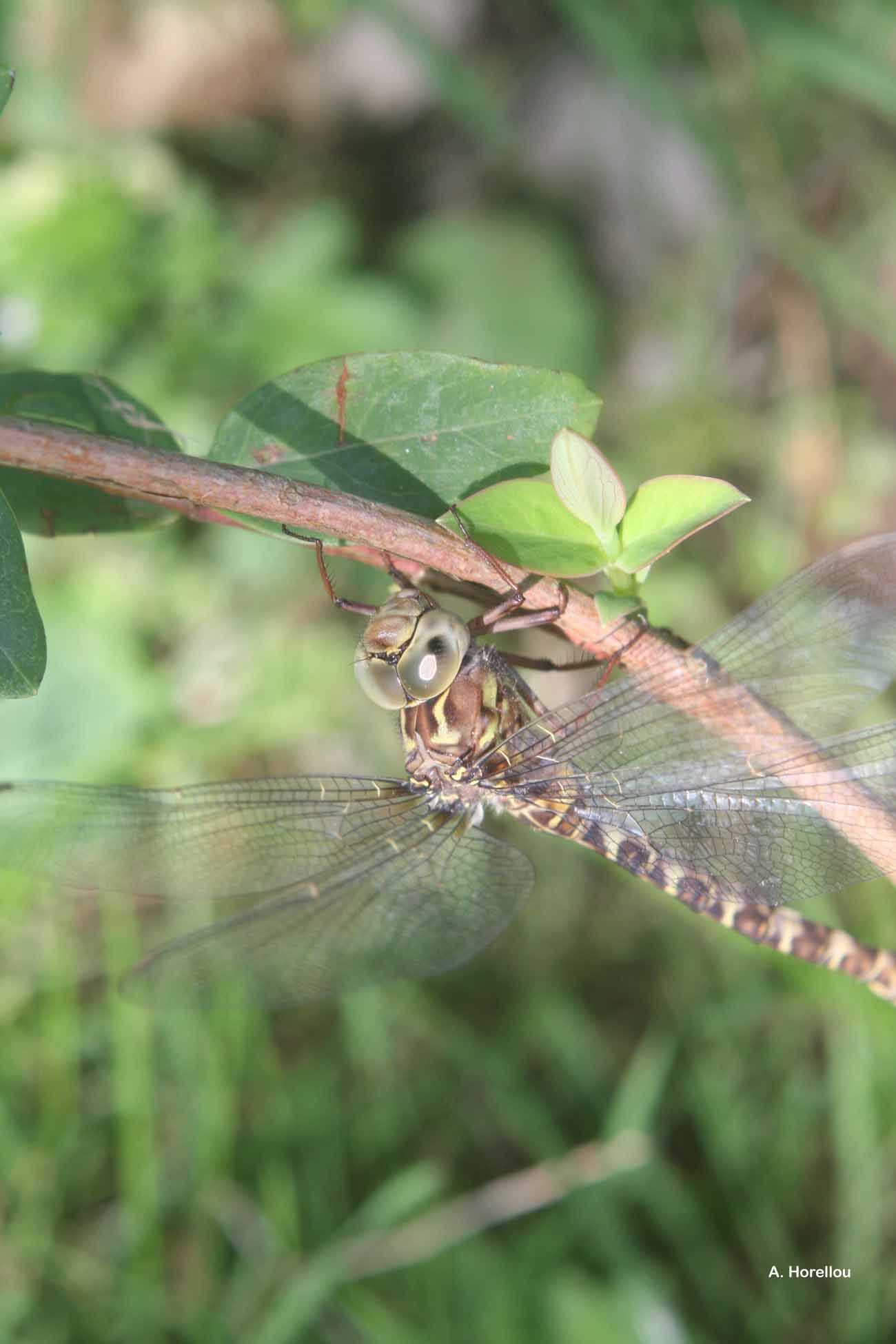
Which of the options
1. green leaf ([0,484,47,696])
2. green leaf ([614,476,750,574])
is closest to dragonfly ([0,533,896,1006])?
green leaf ([614,476,750,574])

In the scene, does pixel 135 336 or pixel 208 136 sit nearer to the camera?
pixel 135 336

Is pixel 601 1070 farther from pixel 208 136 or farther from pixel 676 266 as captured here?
pixel 208 136

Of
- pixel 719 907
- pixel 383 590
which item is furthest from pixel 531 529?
pixel 383 590

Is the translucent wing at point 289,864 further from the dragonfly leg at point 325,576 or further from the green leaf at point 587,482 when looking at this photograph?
the green leaf at point 587,482

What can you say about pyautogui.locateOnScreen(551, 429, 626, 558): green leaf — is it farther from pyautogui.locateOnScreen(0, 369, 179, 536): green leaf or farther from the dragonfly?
pyautogui.locateOnScreen(0, 369, 179, 536): green leaf

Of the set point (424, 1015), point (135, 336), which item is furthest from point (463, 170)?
point (424, 1015)

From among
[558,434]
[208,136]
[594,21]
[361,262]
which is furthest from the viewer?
[208,136]

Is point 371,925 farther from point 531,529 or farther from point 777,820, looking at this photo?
point 531,529
